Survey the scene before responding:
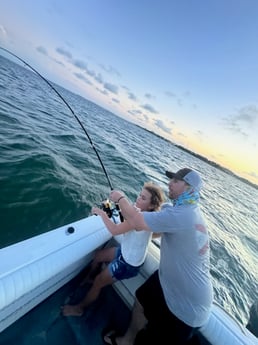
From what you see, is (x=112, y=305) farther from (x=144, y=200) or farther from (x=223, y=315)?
(x=144, y=200)

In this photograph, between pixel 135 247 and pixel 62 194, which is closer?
pixel 135 247

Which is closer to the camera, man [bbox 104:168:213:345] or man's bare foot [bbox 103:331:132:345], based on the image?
man [bbox 104:168:213:345]

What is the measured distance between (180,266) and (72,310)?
1.42m

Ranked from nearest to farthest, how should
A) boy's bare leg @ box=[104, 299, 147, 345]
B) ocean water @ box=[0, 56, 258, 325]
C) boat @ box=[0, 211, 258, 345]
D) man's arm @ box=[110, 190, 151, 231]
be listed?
boat @ box=[0, 211, 258, 345], man's arm @ box=[110, 190, 151, 231], boy's bare leg @ box=[104, 299, 147, 345], ocean water @ box=[0, 56, 258, 325]

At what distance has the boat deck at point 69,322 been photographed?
6.58ft

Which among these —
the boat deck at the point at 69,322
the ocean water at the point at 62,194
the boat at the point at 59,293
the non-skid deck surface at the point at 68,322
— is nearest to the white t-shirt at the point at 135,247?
the boat at the point at 59,293

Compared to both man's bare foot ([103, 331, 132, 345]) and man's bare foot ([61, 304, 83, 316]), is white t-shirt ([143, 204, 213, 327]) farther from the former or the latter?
man's bare foot ([61, 304, 83, 316])

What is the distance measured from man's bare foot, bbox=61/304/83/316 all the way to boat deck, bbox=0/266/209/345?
46mm

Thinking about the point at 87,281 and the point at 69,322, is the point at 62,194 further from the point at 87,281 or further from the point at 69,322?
the point at 69,322

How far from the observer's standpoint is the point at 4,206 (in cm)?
348

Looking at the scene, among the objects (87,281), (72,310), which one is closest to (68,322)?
(72,310)

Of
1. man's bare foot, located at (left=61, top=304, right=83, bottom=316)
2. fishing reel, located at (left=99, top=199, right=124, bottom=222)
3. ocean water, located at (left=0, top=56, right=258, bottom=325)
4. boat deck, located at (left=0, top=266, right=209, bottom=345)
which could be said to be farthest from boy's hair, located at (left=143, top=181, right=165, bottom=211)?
ocean water, located at (left=0, top=56, right=258, bottom=325)

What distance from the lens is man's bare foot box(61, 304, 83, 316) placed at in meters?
2.30

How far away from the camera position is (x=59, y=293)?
→ 2.46m
